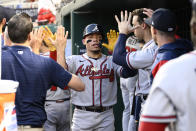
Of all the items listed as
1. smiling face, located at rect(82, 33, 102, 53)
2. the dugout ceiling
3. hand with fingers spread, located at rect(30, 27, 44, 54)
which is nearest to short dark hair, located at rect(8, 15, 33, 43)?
hand with fingers spread, located at rect(30, 27, 44, 54)

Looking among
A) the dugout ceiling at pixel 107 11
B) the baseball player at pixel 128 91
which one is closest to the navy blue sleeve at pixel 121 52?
the dugout ceiling at pixel 107 11

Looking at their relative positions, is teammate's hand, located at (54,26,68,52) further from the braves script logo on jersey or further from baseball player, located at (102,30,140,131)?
baseball player, located at (102,30,140,131)

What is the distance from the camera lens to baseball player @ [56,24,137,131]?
4.59m

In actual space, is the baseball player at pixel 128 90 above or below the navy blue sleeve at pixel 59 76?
below

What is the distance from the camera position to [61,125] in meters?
5.76

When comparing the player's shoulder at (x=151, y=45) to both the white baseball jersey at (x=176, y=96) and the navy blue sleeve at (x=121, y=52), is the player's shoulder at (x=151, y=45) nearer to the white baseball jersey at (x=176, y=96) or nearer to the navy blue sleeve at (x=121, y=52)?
the navy blue sleeve at (x=121, y=52)

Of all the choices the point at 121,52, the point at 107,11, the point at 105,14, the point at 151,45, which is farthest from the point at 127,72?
the point at 105,14

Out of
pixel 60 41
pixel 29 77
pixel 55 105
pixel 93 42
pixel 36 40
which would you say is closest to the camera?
pixel 29 77

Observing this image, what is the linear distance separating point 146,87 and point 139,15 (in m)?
0.89

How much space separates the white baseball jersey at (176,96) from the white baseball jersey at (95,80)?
2.81 m

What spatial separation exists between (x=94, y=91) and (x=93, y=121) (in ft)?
1.26

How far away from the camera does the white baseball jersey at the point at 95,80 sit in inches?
182

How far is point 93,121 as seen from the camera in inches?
178

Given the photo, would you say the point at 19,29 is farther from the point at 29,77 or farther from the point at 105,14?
the point at 105,14
